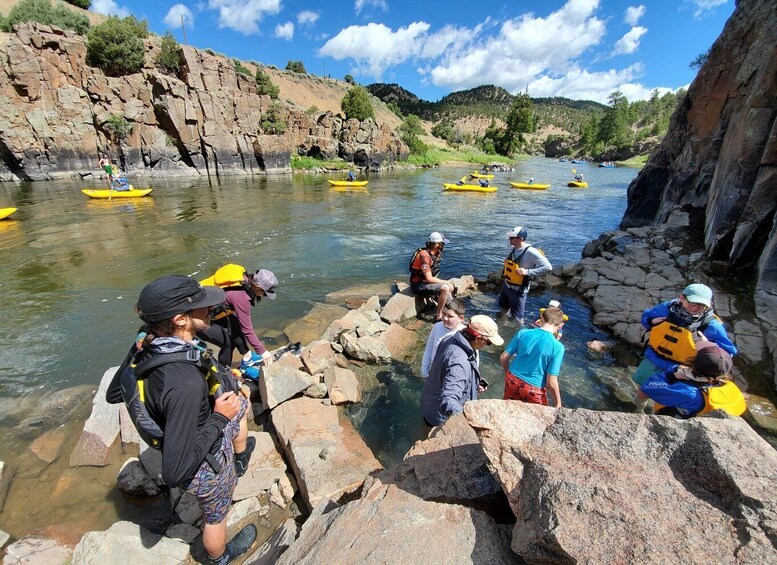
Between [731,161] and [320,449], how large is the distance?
1416 cm

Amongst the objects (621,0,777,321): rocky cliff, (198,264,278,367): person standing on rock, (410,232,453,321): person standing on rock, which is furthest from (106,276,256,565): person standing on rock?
(621,0,777,321): rocky cliff

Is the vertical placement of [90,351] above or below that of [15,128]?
below

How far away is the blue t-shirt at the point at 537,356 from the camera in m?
3.93

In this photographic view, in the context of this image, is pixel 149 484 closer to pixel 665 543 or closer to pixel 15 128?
pixel 665 543

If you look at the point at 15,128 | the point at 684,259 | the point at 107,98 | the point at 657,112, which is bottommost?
the point at 684,259

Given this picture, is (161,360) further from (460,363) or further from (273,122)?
(273,122)

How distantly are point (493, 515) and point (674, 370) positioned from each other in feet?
10.5

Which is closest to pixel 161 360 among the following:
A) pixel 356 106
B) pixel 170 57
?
pixel 170 57

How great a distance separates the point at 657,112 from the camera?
117m

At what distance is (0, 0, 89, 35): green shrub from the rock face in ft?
218

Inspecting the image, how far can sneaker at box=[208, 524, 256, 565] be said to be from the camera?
3066mm

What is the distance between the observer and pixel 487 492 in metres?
2.31

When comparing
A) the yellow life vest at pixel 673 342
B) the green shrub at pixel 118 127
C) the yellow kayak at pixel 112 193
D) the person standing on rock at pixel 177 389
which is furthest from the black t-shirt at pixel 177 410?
the green shrub at pixel 118 127

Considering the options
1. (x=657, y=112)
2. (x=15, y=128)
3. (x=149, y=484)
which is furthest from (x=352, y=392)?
(x=657, y=112)
